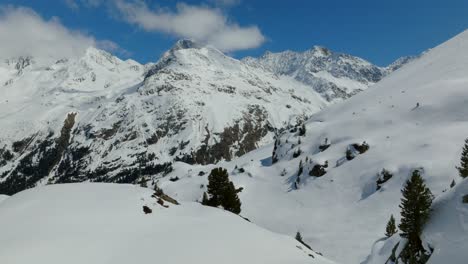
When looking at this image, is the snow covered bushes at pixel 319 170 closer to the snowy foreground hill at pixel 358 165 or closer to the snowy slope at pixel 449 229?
the snowy foreground hill at pixel 358 165

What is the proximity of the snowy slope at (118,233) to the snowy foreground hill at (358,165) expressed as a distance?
3489 cm

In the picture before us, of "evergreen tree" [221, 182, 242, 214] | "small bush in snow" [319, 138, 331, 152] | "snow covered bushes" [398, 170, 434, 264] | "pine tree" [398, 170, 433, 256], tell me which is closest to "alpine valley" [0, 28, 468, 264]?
"small bush in snow" [319, 138, 331, 152]

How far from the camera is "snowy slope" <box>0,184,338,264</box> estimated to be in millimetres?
24906

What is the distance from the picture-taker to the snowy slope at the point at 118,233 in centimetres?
2491

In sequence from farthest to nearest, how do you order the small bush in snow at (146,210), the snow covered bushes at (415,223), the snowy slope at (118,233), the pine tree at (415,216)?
the small bush in snow at (146,210) → the pine tree at (415,216) → the snow covered bushes at (415,223) → the snowy slope at (118,233)

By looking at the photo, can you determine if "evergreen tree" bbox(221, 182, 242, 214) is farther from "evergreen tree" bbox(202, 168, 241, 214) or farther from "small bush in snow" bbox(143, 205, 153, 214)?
"small bush in snow" bbox(143, 205, 153, 214)

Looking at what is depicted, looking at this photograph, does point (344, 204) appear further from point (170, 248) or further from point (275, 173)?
point (170, 248)

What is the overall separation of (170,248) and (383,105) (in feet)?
361

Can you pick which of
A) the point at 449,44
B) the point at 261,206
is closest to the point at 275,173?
the point at 261,206

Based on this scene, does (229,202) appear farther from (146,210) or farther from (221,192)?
(146,210)

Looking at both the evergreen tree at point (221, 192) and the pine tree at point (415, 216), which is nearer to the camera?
the pine tree at point (415, 216)

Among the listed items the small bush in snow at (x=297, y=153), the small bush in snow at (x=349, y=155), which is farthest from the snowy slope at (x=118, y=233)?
the small bush in snow at (x=297, y=153)

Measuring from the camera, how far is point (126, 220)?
30.6 meters

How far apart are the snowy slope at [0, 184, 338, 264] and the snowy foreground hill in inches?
1374
